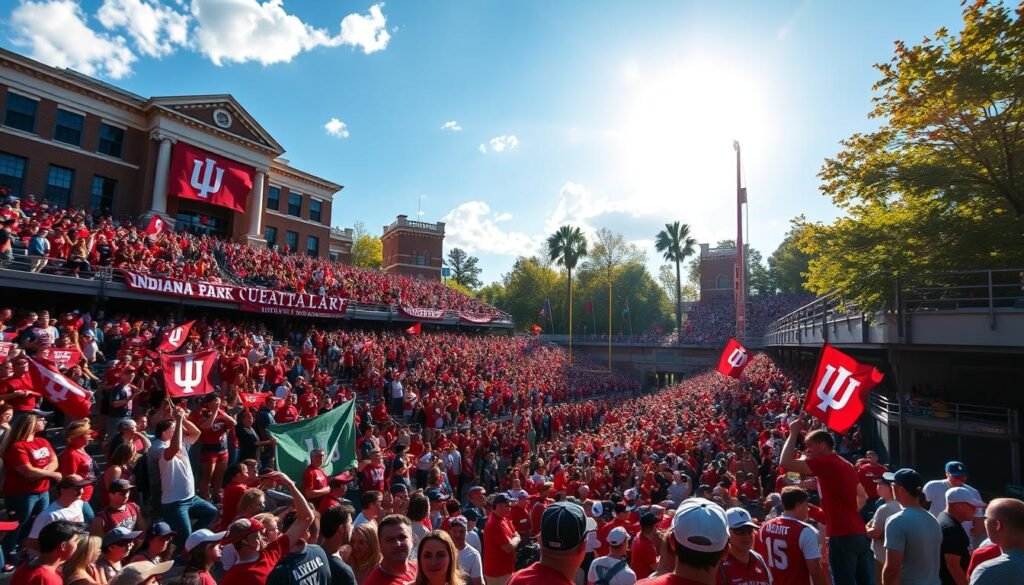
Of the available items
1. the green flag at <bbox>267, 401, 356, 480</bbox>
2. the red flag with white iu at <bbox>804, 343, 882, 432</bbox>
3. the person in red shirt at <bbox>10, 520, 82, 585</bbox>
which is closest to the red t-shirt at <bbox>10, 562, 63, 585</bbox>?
the person in red shirt at <bbox>10, 520, 82, 585</bbox>

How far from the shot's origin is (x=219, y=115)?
31438mm

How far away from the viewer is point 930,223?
12453mm

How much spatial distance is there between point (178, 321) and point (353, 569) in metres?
19.8

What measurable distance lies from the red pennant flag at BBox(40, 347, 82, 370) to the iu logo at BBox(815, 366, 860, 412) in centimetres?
1317

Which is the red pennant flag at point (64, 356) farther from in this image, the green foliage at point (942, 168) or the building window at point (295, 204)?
the building window at point (295, 204)

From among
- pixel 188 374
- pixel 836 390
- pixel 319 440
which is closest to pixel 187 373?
pixel 188 374

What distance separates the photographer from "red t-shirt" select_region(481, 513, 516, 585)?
18.7 ft

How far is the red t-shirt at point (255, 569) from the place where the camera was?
3707mm

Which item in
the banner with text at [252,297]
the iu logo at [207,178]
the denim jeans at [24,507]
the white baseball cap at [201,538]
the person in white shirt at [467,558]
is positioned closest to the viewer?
the white baseball cap at [201,538]

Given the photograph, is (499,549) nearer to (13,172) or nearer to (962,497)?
(962,497)

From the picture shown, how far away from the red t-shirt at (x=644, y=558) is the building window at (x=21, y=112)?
110 feet

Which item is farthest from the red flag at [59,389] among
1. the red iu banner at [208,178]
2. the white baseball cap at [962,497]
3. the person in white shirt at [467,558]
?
the red iu banner at [208,178]

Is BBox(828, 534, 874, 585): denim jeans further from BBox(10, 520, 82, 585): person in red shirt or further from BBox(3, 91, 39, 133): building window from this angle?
BBox(3, 91, 39, 133): building window

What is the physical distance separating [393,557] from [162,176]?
106 feet
